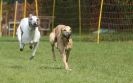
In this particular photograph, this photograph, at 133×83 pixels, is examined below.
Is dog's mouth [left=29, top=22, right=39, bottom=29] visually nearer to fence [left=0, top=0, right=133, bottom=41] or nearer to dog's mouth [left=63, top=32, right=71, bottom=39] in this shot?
dog's mouth [left=63, top=32, right=71, bottom=39]

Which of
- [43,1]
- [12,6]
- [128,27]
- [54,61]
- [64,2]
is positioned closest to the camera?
[54,61]

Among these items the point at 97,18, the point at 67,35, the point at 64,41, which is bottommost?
the point at 97,18

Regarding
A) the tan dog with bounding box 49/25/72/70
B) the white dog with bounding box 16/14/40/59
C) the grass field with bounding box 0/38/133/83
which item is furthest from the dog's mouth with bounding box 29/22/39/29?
the grass field with bounding box 0/38/133/83

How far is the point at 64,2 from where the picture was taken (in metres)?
34.0

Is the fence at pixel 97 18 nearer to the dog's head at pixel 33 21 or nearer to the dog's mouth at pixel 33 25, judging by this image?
the dog's mouth at pixel 33 25

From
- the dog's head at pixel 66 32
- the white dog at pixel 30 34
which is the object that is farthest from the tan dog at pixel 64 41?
the white dog at pixel 30 34

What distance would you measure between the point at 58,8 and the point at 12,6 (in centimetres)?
623

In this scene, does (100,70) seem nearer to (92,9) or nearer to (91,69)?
(91,69)

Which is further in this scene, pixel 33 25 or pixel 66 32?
pixel 33 25

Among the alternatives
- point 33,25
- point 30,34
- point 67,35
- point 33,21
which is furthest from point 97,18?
point 67,35

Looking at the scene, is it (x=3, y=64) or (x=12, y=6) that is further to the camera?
(x=12, y=6)

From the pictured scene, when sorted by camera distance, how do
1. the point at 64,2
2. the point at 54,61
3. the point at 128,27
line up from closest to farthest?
the point at 54,61, the point at 128,27, the point at 64,2

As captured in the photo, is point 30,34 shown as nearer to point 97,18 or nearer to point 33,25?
point 33,25

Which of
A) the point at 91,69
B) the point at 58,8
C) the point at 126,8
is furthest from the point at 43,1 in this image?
the point at 91,69
